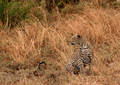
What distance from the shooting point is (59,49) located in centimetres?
697

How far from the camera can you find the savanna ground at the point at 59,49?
5.41 m

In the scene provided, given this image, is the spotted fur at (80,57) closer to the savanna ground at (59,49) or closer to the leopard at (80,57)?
the leopard at (80,57)

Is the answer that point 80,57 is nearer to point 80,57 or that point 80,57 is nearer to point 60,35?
point 80,57

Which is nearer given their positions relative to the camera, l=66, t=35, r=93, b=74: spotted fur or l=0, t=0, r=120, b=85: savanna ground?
l=66, t=35, r=93, b=74: spotted fur

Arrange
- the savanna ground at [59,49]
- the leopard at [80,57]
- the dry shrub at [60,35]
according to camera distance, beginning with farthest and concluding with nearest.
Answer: the dry shrub at [60,35] < the savanna ground at [59,49] < the leopard at [80,57]

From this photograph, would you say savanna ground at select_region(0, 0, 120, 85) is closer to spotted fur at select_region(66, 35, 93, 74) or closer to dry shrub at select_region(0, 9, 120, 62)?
dry shrub at select_region(0, 9, 120, 62)

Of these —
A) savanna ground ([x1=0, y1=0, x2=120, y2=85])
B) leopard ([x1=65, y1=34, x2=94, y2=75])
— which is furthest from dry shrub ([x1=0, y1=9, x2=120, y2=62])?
leopard ([x1=65, y1=34, x2=94, y2=75])

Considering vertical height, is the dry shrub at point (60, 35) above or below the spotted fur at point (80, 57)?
below

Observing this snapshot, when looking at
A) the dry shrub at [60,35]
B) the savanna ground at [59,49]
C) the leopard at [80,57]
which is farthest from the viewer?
the dry shrub at [60,35]

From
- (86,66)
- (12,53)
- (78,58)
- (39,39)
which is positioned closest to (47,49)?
(39,39)

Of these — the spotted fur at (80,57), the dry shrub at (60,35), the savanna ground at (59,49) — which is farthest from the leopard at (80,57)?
the dry shrub at (60,35)

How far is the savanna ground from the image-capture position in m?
5.41

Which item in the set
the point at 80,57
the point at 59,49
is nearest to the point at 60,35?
the point at 59,49

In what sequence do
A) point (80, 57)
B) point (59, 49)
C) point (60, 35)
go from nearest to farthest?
point (80, 57)
point (59, 49)
point (60, 35)
